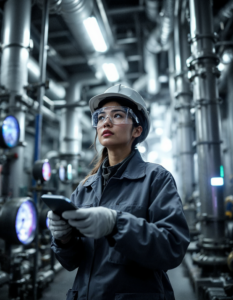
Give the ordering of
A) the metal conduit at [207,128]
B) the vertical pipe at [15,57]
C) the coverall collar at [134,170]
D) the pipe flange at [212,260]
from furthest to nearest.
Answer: the vertical pipe at [15,57] < the metal conduit at [207,128] < the pipe flange at [212,260] < the coverall collar at [134,170]

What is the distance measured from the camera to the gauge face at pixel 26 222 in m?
2.53

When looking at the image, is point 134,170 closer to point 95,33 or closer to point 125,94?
point 125,94

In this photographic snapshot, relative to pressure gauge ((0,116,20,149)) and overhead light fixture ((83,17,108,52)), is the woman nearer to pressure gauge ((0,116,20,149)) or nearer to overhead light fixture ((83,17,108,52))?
pressure gauge ((0,116,20,149))

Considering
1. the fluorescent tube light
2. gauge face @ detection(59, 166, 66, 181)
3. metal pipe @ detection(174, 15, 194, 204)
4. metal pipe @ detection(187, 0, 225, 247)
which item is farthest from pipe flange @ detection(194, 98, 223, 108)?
the fluorescent tube light

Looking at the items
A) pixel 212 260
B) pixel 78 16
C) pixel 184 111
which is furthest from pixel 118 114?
pixel 184 111

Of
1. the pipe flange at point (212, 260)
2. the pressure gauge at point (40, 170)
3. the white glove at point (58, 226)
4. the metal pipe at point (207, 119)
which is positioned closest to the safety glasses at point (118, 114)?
the white glove at point (58, 226)

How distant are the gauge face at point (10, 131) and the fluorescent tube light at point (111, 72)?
10.8 feet

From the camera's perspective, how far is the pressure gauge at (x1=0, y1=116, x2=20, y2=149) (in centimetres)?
272

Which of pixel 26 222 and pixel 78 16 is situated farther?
pixel 78 16

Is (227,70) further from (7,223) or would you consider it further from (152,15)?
(7,223)

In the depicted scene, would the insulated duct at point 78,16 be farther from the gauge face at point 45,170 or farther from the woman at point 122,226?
the woman at point 122,226

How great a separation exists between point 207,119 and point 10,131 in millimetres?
2402

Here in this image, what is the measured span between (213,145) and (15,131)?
7.95 ft

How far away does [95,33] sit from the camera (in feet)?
15.4
